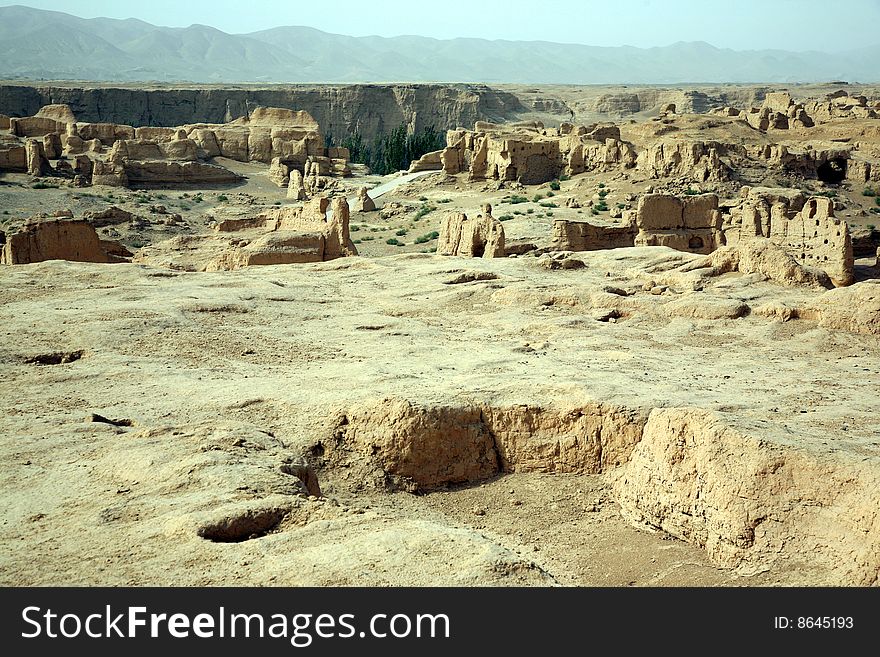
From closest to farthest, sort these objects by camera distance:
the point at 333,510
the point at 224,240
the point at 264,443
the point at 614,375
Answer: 1. the point at 333,510
2. the point at 264,443
3. the point at 614,375
4. the point at 224,240

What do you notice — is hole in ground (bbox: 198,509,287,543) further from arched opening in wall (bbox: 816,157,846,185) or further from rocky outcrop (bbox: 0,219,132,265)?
arched opening in wall (bbox: 816,157,846,185)

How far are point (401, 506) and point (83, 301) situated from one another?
7570 mm

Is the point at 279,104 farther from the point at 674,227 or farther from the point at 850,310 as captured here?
the point at 850,310

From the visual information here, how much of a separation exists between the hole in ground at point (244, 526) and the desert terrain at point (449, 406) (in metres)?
0.02

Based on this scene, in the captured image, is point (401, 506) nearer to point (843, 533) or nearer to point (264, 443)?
point (264, 443)

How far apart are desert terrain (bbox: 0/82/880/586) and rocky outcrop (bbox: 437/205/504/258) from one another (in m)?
0.06

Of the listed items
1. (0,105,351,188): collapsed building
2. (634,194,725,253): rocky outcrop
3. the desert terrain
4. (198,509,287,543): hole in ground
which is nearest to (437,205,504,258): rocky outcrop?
the desert terrain

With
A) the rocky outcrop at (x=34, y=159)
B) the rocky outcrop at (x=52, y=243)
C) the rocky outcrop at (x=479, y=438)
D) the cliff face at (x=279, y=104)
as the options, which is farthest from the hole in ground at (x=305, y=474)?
the cliff face at (x=279, y=104)

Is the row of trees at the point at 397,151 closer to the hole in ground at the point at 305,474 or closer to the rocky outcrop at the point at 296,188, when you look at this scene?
the rocky outcrop at the point at 296,188

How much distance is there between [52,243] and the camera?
19359 mm

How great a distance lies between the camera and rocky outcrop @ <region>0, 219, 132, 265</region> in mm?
18844

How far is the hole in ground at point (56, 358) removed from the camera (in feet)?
35.8
